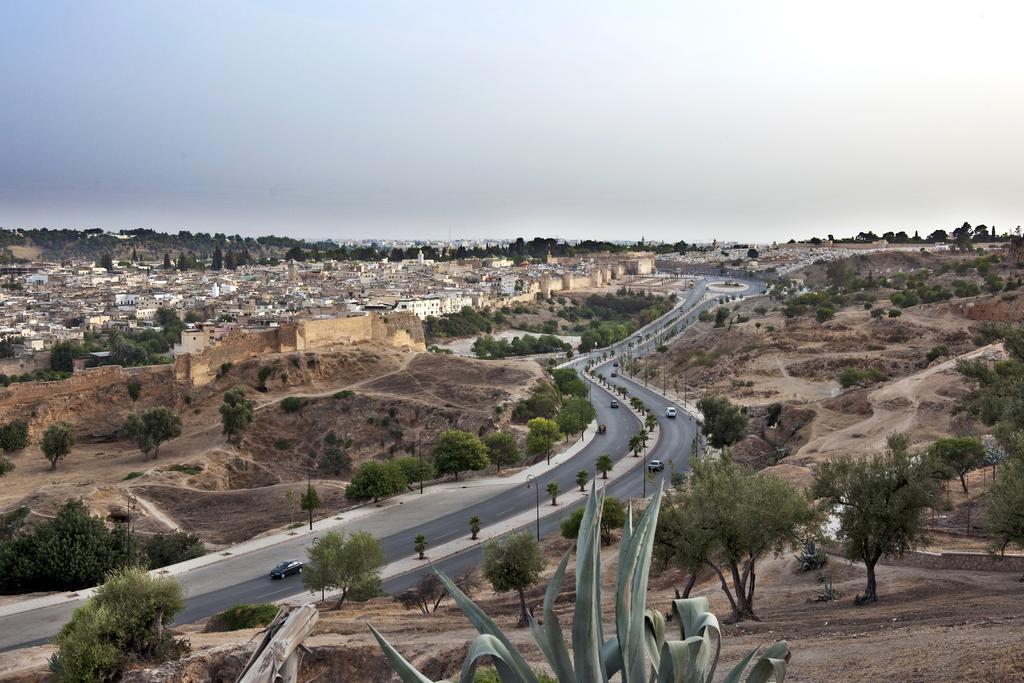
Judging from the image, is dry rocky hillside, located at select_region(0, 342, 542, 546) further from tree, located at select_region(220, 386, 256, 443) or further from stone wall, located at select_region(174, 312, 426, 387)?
stone wall, located at select_region(174, 312, 426, 387)

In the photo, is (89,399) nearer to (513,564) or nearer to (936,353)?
(513,564)

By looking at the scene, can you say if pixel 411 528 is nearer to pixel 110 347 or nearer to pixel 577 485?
pixel 577 485

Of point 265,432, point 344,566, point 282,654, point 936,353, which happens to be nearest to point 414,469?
point 265,432

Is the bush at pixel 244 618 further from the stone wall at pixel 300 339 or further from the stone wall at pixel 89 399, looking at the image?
the stone wall at pixel 300 339

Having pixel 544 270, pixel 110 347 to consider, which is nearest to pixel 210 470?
→ pixel 110 347

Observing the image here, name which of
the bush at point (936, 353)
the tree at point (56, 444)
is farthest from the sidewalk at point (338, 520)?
the bush at point (936, 353)
